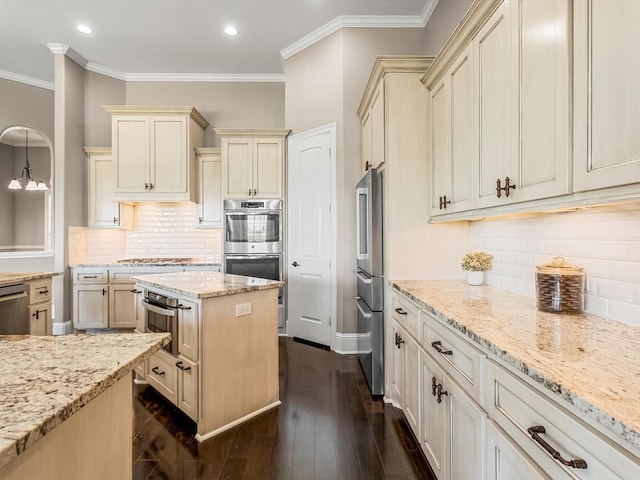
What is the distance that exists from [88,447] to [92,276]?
13.3 feet

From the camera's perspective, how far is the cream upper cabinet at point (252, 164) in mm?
4172

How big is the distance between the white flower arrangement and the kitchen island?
131 cm

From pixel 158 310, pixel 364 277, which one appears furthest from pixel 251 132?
pixel 158 310

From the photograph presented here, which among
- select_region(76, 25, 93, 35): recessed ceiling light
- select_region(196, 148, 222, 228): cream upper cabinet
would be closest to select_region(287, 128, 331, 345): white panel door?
select_region(196, 148, 222, 228): cream upper cabinet

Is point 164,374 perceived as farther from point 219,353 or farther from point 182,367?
point 219,353

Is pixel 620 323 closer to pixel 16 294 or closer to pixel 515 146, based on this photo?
pixel 515 146

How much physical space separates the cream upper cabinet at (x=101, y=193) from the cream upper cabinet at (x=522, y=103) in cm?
447

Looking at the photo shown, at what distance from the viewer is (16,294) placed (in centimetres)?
275

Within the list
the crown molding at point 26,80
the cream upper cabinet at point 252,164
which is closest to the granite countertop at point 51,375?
the cream upper cabinet at point 252,164

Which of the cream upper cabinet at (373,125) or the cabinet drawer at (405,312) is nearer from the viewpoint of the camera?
the cabinet drawer at (405,312)

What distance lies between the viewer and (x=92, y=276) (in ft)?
13.8

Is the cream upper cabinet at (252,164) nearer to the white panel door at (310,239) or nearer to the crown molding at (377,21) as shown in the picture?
the white panel door at (310,239)

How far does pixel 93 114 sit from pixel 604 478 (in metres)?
5.85

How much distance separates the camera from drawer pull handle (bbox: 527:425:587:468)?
739 mm
